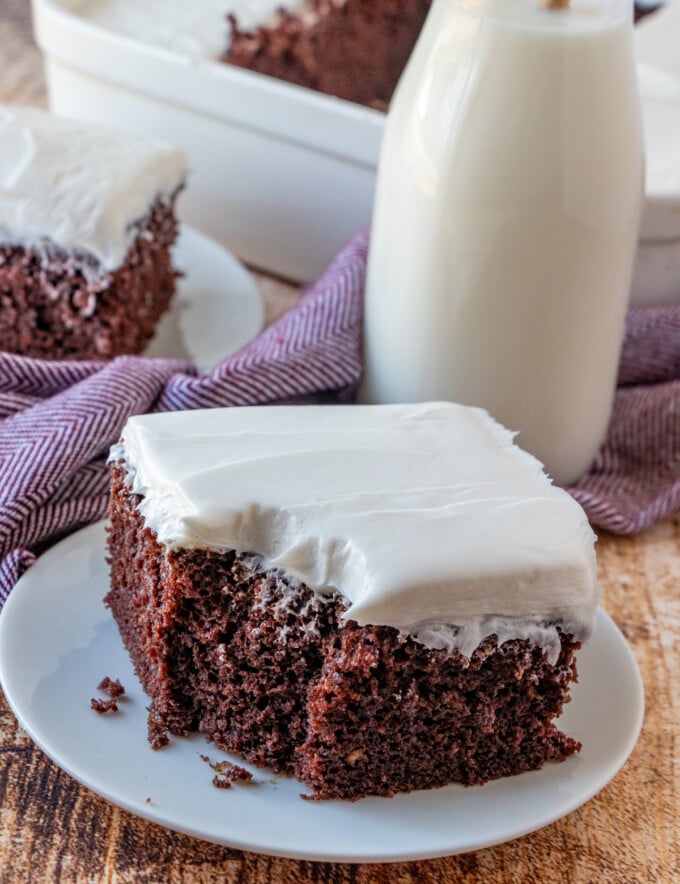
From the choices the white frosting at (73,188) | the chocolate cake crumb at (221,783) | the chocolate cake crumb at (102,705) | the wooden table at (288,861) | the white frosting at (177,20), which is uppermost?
the white frosting at (177,20)

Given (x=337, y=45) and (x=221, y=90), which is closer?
(x=221, y=90)

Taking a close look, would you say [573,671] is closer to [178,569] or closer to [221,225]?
[178,569]

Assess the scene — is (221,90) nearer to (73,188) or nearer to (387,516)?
Result: (73,188)

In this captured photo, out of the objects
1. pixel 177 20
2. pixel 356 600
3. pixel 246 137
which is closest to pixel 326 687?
pixel 356 600

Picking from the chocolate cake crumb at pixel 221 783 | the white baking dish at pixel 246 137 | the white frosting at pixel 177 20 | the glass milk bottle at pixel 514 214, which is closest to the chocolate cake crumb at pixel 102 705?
the chocolate cake crumb at pixel 221 783

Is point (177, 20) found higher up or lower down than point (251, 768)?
higher up

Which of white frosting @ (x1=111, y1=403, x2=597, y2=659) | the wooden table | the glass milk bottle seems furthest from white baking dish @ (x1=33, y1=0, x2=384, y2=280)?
the wooden table

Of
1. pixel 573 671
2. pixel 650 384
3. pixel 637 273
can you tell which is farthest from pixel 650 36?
pixel 573 671

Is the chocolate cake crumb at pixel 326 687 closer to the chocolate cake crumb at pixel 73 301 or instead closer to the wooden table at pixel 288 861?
the wooden table at pixel 288 861
